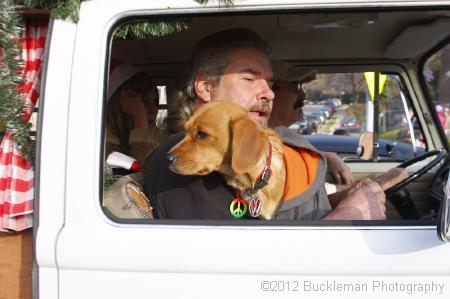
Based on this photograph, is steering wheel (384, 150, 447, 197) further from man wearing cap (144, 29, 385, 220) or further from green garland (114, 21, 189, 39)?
green garland (114, 21, 189, 39)

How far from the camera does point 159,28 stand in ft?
5.85

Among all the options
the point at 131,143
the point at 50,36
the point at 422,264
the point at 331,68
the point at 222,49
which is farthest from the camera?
the point at 331,68

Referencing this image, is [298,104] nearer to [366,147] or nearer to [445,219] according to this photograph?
[366,147]

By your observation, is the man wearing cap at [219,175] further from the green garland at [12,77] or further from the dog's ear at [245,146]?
the green garland at [12,77]

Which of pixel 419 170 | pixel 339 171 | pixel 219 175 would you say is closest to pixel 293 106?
pixel 339 171

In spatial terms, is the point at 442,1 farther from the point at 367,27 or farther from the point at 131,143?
the point at 131,143

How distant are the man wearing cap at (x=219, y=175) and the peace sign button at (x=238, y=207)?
2 centimetres

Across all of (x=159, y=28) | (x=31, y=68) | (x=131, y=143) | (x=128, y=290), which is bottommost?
(x=128, y=290)

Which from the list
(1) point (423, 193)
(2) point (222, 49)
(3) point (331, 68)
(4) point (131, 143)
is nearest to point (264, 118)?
(2) point (222, 49)

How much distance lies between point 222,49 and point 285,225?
0.95m

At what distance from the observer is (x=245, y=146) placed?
76.4 inches

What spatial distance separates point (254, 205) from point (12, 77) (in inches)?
34.3

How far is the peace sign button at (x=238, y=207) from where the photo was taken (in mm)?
1979

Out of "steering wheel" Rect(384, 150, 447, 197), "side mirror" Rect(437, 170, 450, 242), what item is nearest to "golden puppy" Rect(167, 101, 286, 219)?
"side mirror" Rect(437, 170, 450, 242)
